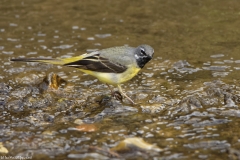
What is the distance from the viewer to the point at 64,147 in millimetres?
6566

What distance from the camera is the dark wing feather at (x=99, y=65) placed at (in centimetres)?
825

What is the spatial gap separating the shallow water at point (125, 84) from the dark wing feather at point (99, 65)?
541 mm

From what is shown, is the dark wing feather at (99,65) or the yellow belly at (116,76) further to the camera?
the yellow belly at (116,76)

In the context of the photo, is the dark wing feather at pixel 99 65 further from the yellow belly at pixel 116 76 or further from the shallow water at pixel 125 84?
the shallow water at pixel 125 84

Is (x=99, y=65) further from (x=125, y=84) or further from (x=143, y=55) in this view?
(x=125, y=84)

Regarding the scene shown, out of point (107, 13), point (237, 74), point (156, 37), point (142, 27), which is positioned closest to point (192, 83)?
point (237, 74)

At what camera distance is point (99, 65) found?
330 inches

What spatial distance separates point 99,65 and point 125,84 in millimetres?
1225

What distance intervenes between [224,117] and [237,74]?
211 cm

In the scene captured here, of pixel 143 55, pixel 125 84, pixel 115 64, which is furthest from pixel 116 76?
pixel 125 84

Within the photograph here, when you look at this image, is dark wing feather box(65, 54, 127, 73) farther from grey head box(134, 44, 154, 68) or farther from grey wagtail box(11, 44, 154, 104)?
grey head box(134, 44, 154, 68)

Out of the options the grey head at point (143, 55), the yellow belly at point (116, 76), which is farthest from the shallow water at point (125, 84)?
the grey head at point (143, 55)

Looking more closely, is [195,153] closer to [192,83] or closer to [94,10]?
[192,83]

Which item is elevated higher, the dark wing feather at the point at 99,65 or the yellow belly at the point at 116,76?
the dark wing feather at the point at 99,65
